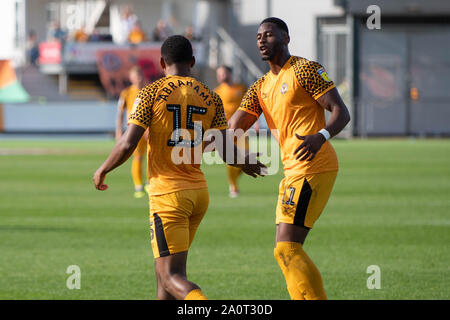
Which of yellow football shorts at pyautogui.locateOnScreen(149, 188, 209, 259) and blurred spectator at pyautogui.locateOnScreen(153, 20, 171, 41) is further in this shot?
blurred spectator at pyautogui.locateOnScreen(153, 20, 171, 41)

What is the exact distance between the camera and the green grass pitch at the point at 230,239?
863 cm

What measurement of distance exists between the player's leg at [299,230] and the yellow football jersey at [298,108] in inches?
4.7

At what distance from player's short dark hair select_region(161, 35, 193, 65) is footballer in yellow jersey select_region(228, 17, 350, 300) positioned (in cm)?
74

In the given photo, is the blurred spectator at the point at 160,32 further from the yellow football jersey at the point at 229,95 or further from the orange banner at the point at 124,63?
the yellow football jersey at the point at 229,95

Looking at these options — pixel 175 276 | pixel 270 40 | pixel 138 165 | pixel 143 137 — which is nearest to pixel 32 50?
pixel 143 137

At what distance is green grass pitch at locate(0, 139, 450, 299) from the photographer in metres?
8.63

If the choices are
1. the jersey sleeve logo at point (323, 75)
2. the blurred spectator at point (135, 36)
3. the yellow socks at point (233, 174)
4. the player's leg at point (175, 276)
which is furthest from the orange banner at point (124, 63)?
the player's leg at point (175, 276)

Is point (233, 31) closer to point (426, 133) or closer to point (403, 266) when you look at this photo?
point (426, 133)

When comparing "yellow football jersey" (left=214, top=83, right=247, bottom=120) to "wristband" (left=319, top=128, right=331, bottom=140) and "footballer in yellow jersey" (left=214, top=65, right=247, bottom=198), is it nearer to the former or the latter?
"footballer in yellow jersey" (left=214, top=65, right=247, bottom=198)

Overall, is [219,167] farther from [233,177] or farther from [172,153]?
[172,153]

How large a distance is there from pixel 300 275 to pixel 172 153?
1.40 metres

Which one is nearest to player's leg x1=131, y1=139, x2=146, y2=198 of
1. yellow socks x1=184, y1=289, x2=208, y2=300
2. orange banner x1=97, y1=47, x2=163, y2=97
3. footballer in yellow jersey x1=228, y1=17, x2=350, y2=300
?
footballer in yellow jersey x1=228, y1=17, x2=350, y2=300

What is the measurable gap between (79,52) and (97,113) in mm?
5647

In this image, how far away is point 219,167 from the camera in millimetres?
26719
